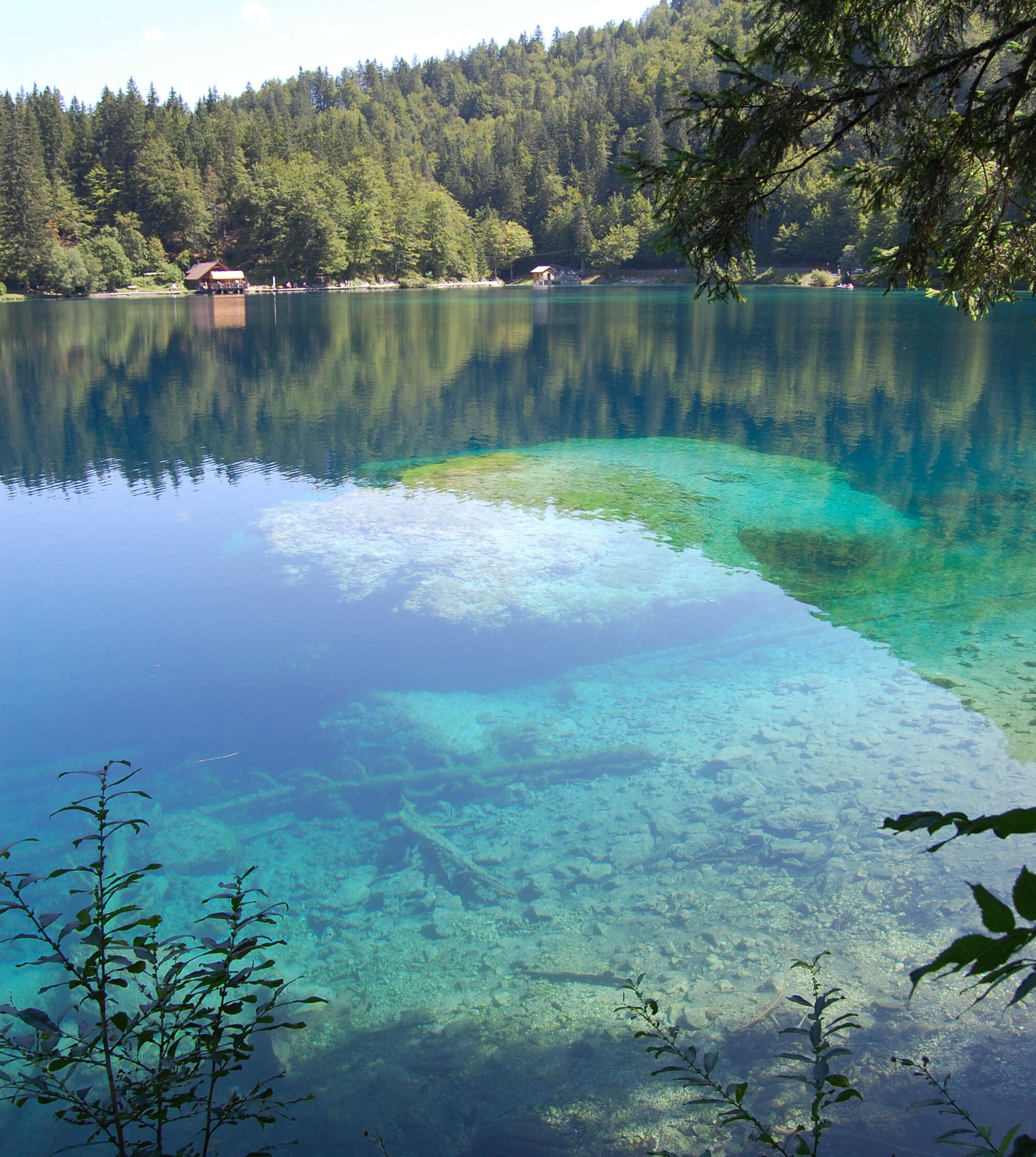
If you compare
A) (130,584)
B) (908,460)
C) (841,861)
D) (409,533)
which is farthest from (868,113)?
(908,460)

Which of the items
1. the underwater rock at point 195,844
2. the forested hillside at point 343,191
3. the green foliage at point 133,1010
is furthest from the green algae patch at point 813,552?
the forested hillside at point 343,191

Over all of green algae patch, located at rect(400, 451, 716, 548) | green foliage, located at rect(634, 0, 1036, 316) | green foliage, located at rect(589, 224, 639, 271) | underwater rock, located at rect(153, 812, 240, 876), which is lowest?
underwater rock, located at rect(153, 812, 240, 876)

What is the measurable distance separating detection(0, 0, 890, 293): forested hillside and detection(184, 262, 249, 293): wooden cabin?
2.15 meters

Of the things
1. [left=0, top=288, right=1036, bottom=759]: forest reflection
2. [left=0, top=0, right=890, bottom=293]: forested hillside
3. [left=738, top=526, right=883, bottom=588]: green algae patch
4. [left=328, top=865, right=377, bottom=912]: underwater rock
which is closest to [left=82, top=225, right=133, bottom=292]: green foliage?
[left=0, top=0, right=890, bottom=293]: forested hillside

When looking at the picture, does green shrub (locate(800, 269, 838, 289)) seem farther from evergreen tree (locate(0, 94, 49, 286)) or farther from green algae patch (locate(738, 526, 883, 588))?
green algae patch (locate(738, 526, 883, 588))

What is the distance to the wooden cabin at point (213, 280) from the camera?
320 feet

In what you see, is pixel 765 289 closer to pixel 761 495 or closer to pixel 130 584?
pixel 761 495

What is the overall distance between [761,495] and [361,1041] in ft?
43.0

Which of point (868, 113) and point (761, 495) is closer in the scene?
point (868, 113)

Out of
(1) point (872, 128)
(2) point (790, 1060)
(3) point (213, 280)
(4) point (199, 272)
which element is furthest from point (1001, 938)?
(4) point (199, 272)

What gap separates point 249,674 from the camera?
31.0ft

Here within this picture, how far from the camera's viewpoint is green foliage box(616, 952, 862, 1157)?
7.52ft

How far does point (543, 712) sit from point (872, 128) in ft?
18.0

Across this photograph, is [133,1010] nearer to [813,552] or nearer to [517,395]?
[813,552]
